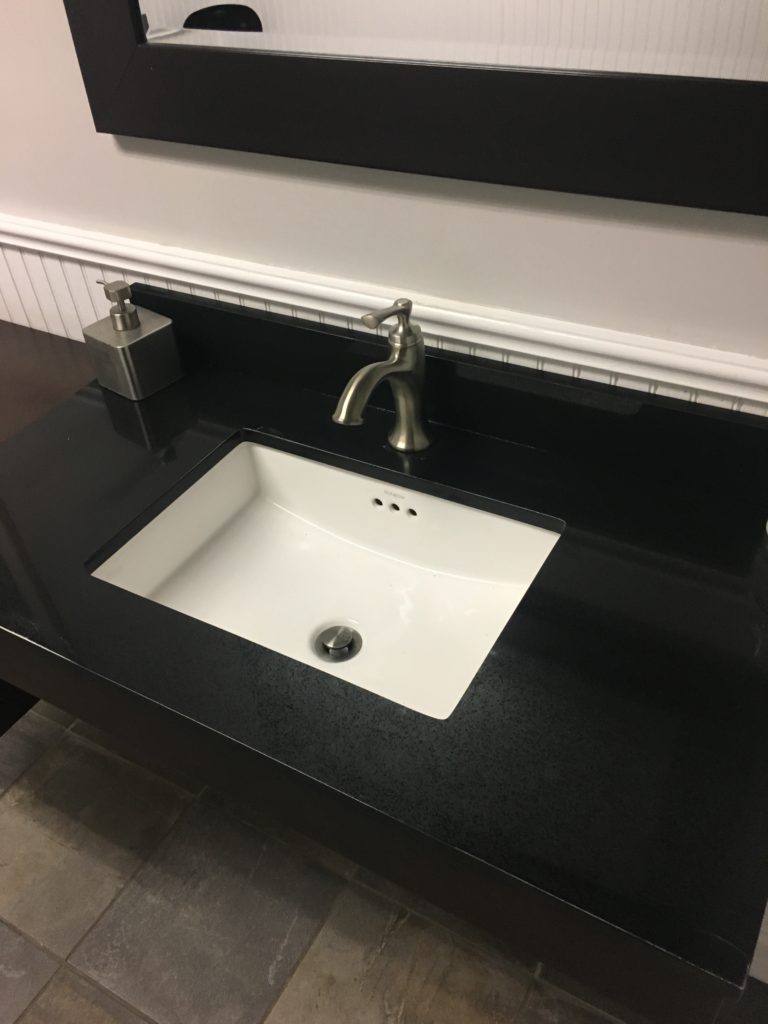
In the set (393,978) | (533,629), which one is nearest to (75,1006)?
(393,978)

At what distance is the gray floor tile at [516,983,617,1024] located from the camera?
3.76ft

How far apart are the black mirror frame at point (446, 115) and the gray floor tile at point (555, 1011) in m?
1.10

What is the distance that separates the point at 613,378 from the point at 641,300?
3.7 inches

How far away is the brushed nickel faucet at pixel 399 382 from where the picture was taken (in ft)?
2.70

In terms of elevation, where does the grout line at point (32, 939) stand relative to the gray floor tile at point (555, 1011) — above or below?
above

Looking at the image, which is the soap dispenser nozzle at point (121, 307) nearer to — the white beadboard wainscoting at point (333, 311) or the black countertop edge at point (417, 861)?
the white beadboard wainscoting at point (333, 311)

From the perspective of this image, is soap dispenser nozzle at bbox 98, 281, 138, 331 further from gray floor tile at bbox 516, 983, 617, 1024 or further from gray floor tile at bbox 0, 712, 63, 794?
gray floor tile at bbox 516, 983, 617, 1024

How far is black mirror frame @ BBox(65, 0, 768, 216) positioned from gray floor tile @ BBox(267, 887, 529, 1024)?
1104mm

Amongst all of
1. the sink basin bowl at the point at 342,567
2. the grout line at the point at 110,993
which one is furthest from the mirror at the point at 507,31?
the grout line at the point at 110,993

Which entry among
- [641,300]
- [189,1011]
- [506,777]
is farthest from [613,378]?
[189,1011]

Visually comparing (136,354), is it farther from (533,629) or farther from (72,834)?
(72,834)

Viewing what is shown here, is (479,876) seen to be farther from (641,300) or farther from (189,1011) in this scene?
(189,1011)

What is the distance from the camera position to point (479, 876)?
2.04 ft

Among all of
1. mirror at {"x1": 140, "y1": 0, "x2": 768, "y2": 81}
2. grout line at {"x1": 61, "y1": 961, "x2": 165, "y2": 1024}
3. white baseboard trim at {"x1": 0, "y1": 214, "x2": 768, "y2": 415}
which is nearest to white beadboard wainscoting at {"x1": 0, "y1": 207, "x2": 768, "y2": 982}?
white baseboard trim at {"x1": 0, "y1": 214, "x2": 768, "y2": 415}
